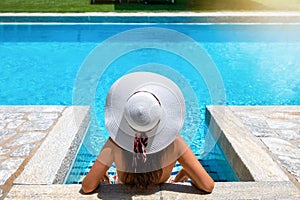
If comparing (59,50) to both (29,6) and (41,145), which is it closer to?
(29,6)

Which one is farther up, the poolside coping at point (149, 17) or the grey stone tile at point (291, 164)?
the poolside coping at point (149, 17)

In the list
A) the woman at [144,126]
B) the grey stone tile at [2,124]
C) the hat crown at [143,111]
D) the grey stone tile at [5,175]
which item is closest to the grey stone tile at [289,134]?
the woman at [144,126]

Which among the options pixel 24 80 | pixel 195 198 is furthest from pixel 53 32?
pixel 195 198

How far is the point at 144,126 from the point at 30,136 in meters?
1.71

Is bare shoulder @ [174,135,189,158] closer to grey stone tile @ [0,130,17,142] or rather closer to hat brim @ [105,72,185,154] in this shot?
hat brim @ [105,72,185,154]

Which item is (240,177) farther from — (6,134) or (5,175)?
(6,134)

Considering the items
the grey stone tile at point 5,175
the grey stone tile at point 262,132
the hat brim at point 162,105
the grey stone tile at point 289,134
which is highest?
the hat brim at point 162,105

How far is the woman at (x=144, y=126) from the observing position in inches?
59.9

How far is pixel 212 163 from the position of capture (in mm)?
3270

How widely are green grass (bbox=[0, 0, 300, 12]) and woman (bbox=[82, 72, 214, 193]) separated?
29.3 ft

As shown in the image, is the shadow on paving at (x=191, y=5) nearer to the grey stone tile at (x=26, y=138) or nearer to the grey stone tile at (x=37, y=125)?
the grey stone tile at (x=37, y=125)

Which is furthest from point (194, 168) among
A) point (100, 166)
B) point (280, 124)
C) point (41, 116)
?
point (41, 116)

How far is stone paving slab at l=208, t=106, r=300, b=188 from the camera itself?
8.34ft

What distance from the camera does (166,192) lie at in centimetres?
197
